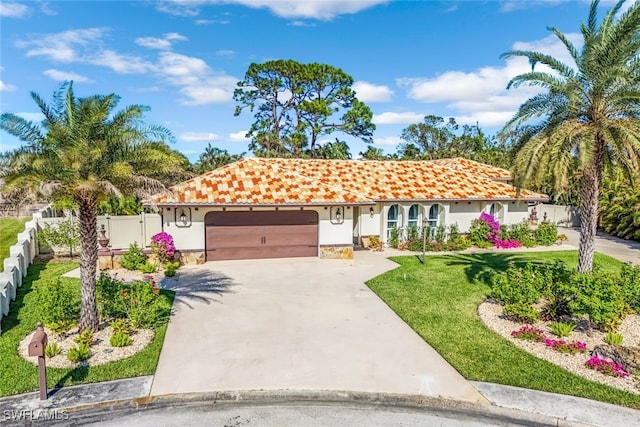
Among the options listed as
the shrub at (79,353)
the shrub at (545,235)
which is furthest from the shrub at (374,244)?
the shrub at (79,353)

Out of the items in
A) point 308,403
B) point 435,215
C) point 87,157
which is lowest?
point 308,403

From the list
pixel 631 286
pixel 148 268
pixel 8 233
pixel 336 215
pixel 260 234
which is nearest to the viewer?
pixel 631 286

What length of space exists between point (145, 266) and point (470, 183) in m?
16.0

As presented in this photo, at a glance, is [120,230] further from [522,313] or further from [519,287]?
[522,313]

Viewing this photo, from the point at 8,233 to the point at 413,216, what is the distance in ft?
70.8

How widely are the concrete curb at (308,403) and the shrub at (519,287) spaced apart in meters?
4.08

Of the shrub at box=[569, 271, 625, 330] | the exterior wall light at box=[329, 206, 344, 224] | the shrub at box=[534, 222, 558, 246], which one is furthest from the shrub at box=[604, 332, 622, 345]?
the shrub at box=[534, 222, 558, 246]

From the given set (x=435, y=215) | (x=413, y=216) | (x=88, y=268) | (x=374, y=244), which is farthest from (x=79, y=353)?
(x=435, y=215)

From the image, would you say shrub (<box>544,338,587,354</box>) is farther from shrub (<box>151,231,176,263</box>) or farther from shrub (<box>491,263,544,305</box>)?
shrub (<box>151,231,176,263</box>)

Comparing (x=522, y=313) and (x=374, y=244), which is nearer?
(x=522, y=313)

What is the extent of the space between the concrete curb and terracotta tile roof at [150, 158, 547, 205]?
9443 millimetres

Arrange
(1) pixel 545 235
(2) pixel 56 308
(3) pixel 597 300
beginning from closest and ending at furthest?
(3) pixel 597 300 → (2) pixel 56 308 → (1) pixel 545 235

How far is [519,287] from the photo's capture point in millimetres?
10266

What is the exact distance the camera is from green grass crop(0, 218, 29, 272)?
60.5 ft
